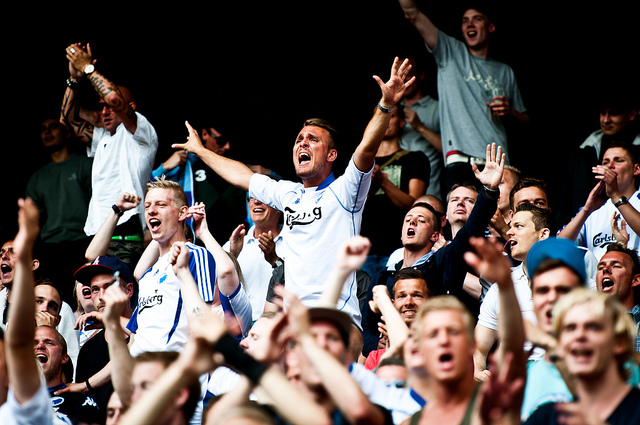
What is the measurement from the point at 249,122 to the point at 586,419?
24.0 feet

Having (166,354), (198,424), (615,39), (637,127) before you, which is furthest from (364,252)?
(615,39)

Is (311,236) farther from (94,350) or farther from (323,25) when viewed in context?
(323,25)

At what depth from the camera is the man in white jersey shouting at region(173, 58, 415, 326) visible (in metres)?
5.46

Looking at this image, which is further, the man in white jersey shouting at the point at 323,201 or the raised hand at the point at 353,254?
the man in white jersey shouting at the point at 323,201

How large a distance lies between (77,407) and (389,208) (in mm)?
3336

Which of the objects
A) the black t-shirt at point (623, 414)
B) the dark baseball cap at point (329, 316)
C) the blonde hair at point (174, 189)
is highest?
the blonde hair at point (174, 189)

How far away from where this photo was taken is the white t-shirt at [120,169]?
7.89 metres

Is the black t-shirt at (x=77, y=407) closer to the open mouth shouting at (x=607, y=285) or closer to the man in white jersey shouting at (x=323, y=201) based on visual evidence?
the man in white jersey shouting at (x=323, y=201)

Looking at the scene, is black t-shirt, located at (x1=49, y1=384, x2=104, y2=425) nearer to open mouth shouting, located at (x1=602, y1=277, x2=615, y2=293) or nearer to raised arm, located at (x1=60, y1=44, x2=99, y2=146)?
open mouth shouting, located at (x1=602, y1=277, x2=615, y2=293)

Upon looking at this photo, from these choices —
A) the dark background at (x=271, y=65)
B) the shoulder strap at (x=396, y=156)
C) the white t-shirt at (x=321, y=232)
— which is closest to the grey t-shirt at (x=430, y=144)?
the shoulder strap at (x=396, y=156)

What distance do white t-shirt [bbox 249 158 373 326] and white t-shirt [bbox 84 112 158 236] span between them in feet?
8.38

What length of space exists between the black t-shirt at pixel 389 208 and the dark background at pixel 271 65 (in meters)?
1.82

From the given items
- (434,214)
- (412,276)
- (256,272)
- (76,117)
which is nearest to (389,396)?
(412,276)

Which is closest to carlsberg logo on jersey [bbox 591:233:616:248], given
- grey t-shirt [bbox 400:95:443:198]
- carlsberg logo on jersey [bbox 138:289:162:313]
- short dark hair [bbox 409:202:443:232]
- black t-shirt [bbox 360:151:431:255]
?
short dark hair [bbox 409:202:443:232]
